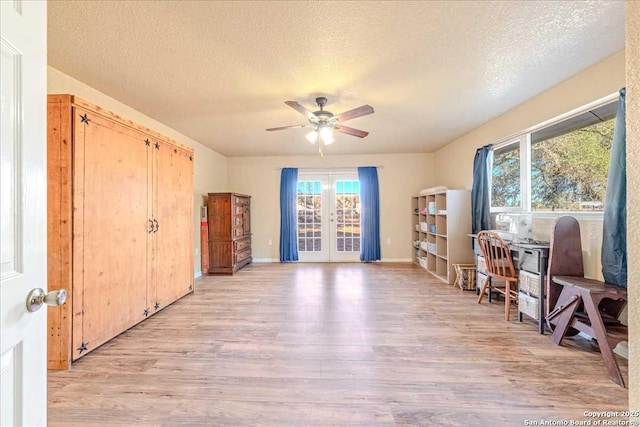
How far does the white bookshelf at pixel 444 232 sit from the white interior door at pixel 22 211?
4.30 metres

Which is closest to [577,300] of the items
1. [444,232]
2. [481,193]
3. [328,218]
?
[481,193]

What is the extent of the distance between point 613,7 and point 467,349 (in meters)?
2.50

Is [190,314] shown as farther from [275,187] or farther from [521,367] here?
[275,187]

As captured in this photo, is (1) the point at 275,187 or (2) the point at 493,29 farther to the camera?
(1) the point at 275,187

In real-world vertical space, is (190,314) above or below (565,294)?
below

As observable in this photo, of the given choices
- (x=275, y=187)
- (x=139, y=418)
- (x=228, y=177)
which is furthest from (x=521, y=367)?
(x=228, y=177)

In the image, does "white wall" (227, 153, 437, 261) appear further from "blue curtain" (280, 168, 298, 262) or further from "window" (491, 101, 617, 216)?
"window" (491, 101, 617, 216)

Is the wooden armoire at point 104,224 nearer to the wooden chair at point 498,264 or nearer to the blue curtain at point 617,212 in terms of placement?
the wooden chair at point 498,264

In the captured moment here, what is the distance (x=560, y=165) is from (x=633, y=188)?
241 centimetres

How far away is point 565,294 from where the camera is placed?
2.15 m

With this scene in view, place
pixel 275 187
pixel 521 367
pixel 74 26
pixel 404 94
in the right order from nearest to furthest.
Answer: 1. pixel 74 26
2. pixel 521 367
3. pixel 404 94
4. pixel 275 187

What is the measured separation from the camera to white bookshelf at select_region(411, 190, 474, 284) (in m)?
4.02

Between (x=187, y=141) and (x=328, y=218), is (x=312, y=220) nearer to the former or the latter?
(x=328, y=218)

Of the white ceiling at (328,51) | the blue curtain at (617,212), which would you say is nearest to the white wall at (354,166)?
the white ceiling at (328,51)
